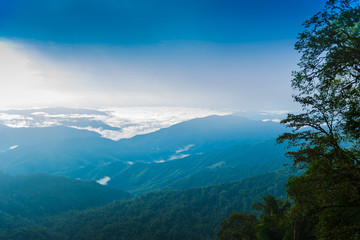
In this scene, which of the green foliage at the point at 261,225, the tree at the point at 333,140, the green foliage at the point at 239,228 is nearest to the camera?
the tree at the point at 333,140

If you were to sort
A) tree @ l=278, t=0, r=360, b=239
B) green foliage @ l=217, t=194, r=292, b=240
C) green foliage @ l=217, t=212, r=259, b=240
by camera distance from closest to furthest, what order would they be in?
tree @ l=278, t=0, r=360, b=239 → green foliage @ l=217, t=194, r=292, b=240 → green foliage @ l=217, t=212, r=259, b=240

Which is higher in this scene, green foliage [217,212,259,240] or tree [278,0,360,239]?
tree [278,0,360,239]

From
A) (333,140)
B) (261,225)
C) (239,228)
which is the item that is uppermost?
(333,140)

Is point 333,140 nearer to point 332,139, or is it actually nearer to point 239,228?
point 332,139

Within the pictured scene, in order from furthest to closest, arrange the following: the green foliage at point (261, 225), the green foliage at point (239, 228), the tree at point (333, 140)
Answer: the green foliage at point (239, 228) → the green foliage at point (261, 225) → the tree at point (333, 140)

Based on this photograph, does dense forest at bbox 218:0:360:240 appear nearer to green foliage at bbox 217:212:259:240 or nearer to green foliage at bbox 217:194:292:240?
green foliage at bbox 217:194:292:240

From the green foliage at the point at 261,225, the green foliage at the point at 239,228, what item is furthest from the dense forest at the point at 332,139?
the green foliage at the point at 239,228

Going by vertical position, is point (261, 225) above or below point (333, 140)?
below

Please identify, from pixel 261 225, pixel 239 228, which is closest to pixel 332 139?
pixel 261 225

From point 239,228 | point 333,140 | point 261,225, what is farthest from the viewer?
point 239,228

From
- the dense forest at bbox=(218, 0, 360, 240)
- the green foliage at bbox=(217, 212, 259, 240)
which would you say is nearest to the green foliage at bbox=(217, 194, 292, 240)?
the green foliage at bbox=(217, 212, 259, 240)

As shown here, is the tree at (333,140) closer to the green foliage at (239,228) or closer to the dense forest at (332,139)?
the dense forest at (332,139)
